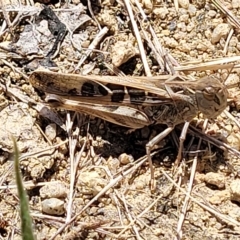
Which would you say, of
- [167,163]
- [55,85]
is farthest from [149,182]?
[55,85]

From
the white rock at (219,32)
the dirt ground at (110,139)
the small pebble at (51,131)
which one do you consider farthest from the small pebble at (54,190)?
the white rock at (219,32)

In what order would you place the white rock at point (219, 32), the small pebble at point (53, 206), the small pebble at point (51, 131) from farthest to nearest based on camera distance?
Answer: the white rock at point (219, 32) → the small pebble at point (51, 131) → the small pebble at point (53, 206)

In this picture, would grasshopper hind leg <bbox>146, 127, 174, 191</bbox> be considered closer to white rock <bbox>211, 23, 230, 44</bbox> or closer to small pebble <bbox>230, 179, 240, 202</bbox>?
small pebble <bbox>230, 179, 240, 202</bbox>

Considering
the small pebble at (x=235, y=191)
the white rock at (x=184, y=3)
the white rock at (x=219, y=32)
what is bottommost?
the small pebble at (x=235, y=191)

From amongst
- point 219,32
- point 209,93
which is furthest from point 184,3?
point 209,93

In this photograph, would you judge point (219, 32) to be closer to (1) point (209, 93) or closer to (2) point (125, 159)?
(1) point (209, 93)

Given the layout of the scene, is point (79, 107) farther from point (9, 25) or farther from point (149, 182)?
point (9, 25)

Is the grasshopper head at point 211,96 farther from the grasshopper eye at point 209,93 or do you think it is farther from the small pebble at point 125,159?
the small pebble at point 125,159
